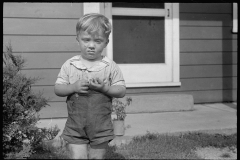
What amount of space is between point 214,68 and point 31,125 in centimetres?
449

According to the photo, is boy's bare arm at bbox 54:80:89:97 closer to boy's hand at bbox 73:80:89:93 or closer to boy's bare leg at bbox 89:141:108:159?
boy's hand at bbox 73:80:89:93

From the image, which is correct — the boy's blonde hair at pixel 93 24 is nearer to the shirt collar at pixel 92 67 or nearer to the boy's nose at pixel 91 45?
the boy's nose at pixel 91 45

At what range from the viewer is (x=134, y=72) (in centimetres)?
628

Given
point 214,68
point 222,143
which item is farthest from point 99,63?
point 214,68

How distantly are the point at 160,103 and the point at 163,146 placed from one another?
209 cm

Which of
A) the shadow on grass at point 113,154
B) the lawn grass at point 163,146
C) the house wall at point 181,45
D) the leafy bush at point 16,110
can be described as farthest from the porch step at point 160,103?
the leafy bush at point 16,110

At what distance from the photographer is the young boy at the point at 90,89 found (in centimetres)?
232

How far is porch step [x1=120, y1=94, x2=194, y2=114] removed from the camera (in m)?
6.05

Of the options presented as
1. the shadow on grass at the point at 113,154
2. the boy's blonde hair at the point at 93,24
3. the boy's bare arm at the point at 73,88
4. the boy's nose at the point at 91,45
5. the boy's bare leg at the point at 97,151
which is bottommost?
the shadow on grass at the point at 113,154

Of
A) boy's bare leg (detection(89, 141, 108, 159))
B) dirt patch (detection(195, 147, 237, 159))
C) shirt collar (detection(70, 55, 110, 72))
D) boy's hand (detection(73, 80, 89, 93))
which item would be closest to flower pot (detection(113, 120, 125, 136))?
dirt patch (detection(195, 147, 237, 159))

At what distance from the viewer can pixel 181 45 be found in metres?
6.56

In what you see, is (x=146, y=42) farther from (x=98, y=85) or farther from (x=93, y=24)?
(x=98, y=85)

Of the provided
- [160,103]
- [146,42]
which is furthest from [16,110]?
[146,42]

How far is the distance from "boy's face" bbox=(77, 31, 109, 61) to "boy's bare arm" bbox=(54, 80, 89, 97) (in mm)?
210
